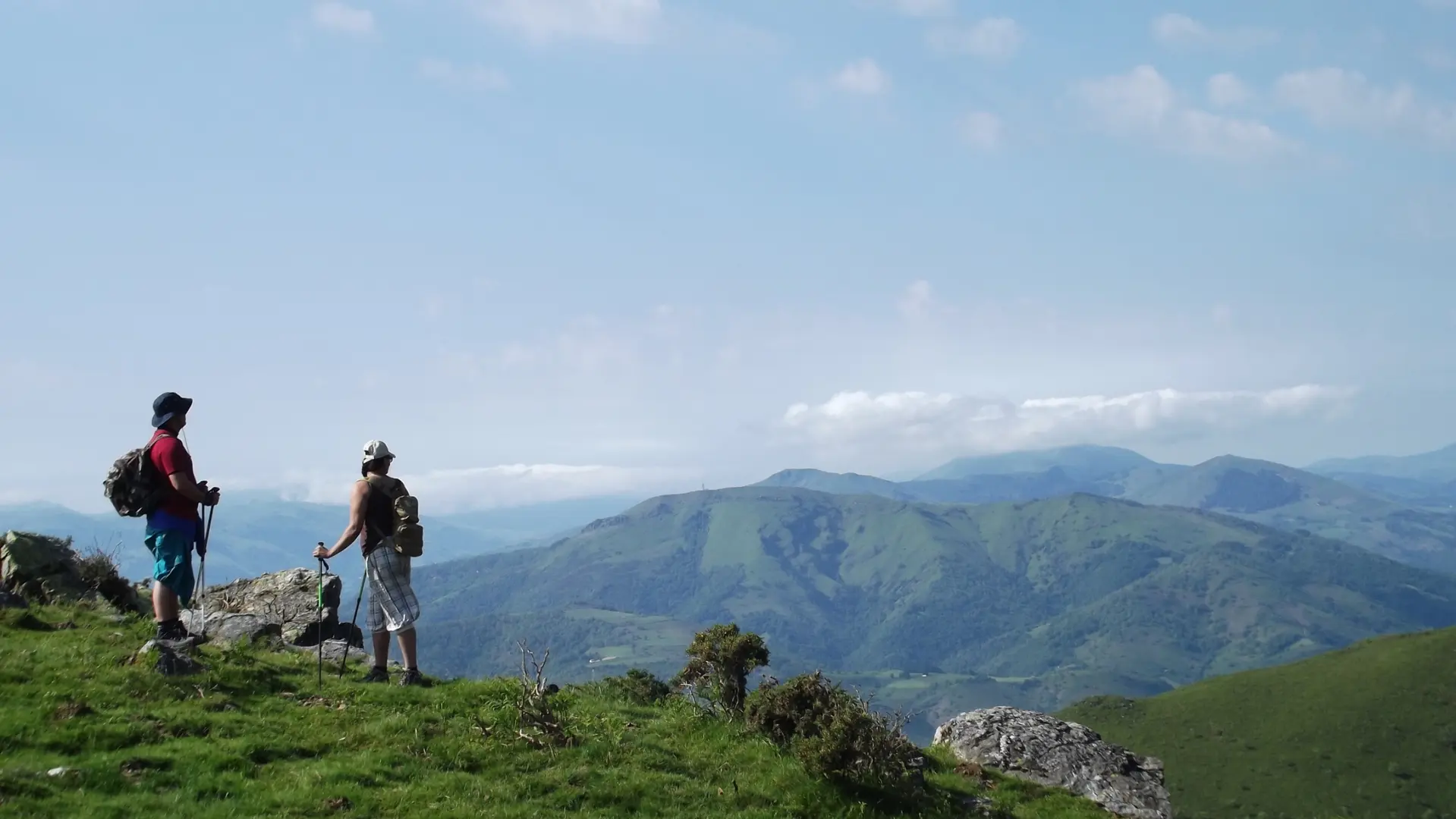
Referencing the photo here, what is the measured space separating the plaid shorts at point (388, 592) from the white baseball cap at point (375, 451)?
1.44 meters

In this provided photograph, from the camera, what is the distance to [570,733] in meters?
14.6

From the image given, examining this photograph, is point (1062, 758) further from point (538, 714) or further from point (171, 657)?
point (171, 657)

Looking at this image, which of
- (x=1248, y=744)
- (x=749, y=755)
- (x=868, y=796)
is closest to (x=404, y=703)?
(x=749, y=755)

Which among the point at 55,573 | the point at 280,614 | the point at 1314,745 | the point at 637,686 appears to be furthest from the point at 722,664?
the point at 1314,745

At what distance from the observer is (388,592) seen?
15.6m

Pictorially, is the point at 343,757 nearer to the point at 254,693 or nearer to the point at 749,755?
the point at 254,693

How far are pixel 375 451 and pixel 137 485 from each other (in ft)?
11.6

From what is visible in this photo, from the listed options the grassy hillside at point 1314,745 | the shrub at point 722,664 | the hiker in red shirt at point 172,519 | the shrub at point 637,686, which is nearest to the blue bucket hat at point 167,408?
Answer: the hiker in red shirt at point 172,519

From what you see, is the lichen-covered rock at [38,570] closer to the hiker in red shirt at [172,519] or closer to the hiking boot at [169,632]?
the hiking boot at [169,632]

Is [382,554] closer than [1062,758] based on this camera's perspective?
Yes

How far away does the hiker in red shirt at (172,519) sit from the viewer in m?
14.2

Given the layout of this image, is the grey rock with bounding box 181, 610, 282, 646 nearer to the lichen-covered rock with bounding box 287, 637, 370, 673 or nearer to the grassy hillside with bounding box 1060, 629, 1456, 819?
the lichen-covered rock with bounding box 287, 637, 370, 673

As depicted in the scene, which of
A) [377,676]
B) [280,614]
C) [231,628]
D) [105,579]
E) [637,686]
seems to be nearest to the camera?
[377,676]

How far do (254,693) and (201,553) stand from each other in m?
2.54
